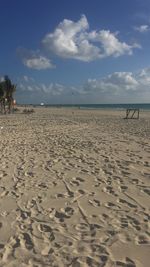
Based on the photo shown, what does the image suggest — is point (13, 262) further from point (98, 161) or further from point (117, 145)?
point (117, 145)

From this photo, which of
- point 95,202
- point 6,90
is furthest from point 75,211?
point 6,90

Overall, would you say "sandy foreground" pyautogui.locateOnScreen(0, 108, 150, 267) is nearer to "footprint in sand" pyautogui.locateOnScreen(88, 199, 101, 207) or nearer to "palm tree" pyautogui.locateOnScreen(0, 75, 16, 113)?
"footprint in sand" pyautogui.locateOnScreen(88, 199, 101, 207)

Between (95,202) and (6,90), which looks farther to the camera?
(6,90)

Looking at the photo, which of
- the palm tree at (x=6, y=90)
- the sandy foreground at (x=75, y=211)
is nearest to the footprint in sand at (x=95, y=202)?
the sandy foreground at (x=75, y=211)

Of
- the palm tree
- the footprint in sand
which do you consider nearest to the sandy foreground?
the footprint in sand

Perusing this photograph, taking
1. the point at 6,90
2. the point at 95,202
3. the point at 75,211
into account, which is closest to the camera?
the point at 75,211

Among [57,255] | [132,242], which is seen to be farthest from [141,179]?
[57,255]

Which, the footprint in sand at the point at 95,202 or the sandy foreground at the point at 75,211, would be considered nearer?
the sandy foreground at the point at 75,211

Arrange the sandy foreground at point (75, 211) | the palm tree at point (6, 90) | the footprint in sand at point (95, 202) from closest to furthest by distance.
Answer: the sandy foreground at point (75, 211) < the footprint in sand at point (95, 202) < the palm tree at point (6, 90)

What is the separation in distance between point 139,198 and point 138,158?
12.5 feet

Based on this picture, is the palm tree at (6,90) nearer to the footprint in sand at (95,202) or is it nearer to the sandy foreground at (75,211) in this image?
the sandy foreground at (75,211)

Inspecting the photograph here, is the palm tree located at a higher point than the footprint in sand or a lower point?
higher

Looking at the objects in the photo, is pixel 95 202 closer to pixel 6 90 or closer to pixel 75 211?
pixel 75 211

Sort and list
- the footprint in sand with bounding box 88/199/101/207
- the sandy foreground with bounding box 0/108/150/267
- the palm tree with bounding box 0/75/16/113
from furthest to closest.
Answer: the palm tree with bounding box 0/75/16/113
the footprint in sand with bounding box 88/199/101/207
the sandy foreground with bounding box 0/108/150/267
